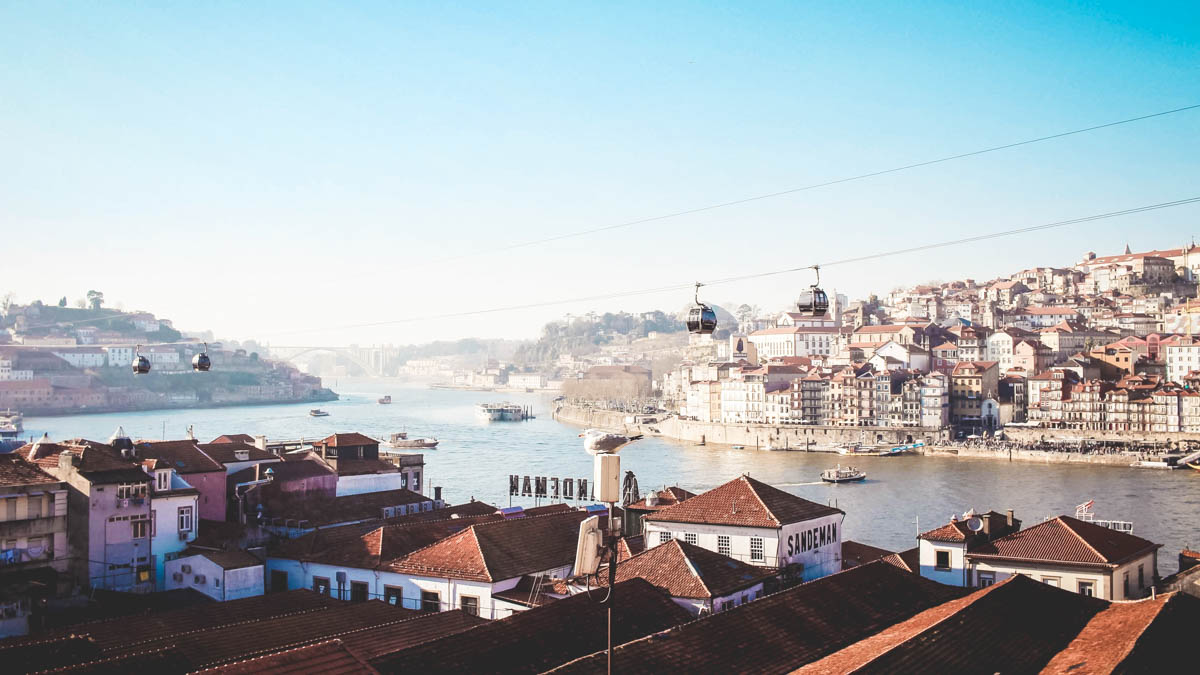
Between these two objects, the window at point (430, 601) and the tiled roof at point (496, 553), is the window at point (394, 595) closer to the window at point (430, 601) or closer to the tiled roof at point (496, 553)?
the tiled roof at point (496, 553)

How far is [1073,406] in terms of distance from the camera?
43.0m

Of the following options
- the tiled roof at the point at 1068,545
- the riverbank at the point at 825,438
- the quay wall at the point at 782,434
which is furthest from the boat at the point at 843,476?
the tiled roof at the point at 1068,545

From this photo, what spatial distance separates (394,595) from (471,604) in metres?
1.20

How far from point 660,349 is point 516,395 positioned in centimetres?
1946

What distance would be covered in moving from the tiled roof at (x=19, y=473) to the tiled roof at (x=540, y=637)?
27.1 ft

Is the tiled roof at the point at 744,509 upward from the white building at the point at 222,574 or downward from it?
upward

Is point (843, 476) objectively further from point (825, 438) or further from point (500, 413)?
point (500, 413)

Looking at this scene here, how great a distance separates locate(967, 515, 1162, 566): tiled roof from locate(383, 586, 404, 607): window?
6423 millimetres

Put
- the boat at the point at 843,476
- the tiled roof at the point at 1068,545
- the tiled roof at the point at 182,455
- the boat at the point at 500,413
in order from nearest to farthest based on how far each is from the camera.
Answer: the tiled roof at the point at 1068,545
the tiled roof at the point at 182,455
the boat at the point at 843,476
the boat at the point at 500,413

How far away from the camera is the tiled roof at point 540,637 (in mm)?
5539

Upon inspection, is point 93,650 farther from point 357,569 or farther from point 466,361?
point 466,361

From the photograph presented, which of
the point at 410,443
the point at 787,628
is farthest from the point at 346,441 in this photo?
the point at 410,443

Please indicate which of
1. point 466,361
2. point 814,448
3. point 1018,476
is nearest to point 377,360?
point 466,361

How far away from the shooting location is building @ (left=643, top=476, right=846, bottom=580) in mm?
10398
